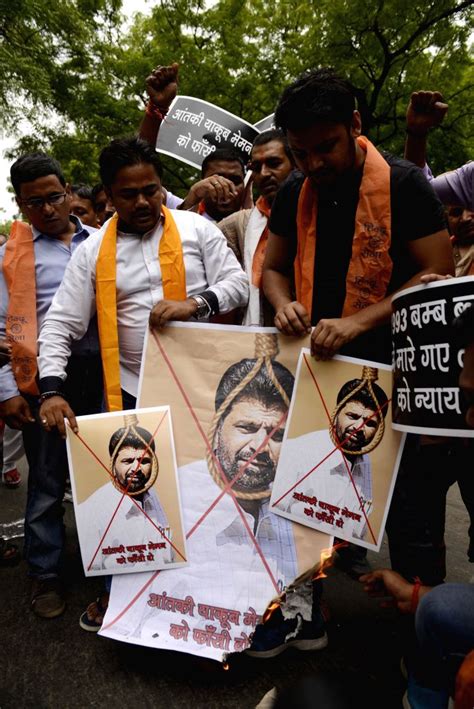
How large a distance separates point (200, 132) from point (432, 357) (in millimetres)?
2964

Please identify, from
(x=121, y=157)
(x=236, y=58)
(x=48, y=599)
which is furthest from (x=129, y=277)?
(x=236, y=58)

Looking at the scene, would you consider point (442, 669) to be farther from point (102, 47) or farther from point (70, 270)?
point (102, 47)

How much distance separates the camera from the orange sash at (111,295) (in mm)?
2053

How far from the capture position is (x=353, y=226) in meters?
1.77

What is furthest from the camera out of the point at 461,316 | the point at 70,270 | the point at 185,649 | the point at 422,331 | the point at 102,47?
the point at 102,47

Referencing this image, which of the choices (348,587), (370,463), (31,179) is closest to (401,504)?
(370,463)

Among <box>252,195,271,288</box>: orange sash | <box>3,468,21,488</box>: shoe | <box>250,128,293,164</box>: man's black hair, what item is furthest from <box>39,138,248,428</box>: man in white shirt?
<box>3,468,21,488</box>: shoe

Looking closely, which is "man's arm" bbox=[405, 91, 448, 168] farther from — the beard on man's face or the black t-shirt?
the beard on man's face

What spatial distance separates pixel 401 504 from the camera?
1.75 meters

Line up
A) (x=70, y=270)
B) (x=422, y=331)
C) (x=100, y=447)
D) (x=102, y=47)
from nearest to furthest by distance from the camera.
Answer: (x=422, y=331)
(x=100, y=447)
(x=70, y=270)
(x=102, y=47)

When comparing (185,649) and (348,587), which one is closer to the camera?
(185,649)

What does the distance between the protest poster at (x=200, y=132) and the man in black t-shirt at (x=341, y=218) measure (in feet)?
6.77

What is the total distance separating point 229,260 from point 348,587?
1.58m

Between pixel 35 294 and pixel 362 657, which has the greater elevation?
pixel 35 294
